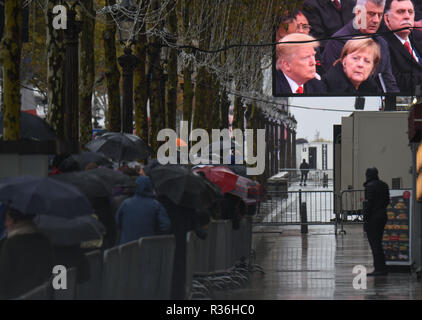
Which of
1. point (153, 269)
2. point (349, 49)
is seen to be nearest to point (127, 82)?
point (153, 269)

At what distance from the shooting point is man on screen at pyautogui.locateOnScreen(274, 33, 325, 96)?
47438 mm

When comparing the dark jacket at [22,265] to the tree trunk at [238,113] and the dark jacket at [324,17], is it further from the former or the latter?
the tree trunk at [238,113]

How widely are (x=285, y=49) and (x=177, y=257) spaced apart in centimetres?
3576

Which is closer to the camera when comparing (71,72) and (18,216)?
(18,216)

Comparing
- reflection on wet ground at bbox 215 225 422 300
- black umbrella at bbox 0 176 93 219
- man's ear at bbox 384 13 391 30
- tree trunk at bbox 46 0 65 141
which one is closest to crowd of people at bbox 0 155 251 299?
black umbrella at bbox 0 176 93 219

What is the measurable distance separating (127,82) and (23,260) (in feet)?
53.7

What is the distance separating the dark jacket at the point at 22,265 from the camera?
845cm

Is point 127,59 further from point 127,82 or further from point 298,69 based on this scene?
point 298,69

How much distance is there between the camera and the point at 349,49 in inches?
1912

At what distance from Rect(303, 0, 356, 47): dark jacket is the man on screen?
0.57 m

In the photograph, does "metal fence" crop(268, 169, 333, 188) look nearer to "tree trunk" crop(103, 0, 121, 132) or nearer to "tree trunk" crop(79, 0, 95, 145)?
"tree trunk" crop(103, 0, 121, 132)

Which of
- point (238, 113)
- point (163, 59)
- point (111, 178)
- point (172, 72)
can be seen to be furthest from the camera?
point (238, 113)

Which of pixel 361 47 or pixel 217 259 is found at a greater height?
pixel 361 47

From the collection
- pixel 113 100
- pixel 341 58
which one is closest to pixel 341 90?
pixel 341 58
